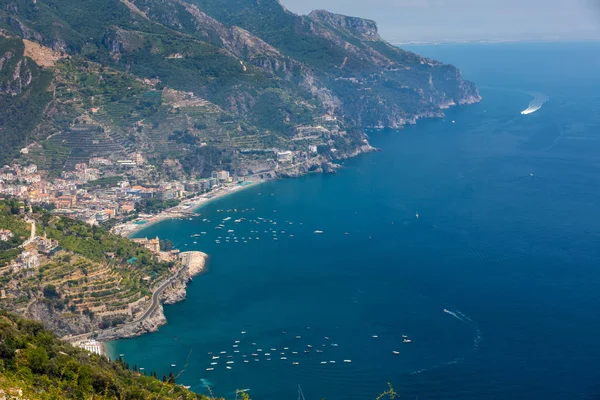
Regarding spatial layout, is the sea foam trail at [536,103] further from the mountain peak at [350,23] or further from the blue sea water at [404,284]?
the mountain peak at [350,23]

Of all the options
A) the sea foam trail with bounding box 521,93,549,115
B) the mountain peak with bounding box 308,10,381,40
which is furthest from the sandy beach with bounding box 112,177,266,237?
the mountain peak with bounding box 308,10,381,40

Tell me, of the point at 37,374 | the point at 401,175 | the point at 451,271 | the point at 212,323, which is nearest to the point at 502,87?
the point at 401,175

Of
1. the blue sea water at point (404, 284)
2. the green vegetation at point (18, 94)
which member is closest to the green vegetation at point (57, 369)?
the blue sea water at point (404, 284)

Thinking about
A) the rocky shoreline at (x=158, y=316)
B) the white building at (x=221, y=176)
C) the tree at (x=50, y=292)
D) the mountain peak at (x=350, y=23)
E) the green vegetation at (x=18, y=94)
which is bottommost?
the rocky shoreline at (x=158, y=316)

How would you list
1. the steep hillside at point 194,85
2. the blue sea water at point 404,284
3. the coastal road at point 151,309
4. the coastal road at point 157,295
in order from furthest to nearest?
the steep hillside at point 194,85 → the coastal road at point 157,295 → the coastal road at point 151,309 → the blue sea water at point 404,284

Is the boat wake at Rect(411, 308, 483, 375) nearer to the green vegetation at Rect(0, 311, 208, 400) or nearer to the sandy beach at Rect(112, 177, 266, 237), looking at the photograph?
the green vegetation at Rect(0, 311, 208, 400)
